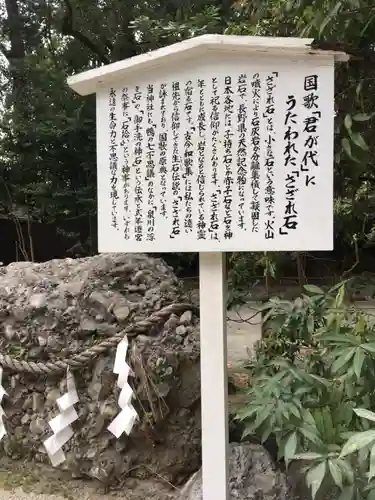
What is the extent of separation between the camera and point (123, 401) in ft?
7.55

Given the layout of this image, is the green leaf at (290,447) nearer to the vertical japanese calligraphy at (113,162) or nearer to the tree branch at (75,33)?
the vertical japanese calligraphy at (113,162)

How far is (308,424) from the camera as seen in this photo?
1656mm

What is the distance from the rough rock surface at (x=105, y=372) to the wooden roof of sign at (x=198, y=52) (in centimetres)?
102

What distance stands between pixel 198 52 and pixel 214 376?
1.23 metres

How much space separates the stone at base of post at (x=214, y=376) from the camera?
6.64 ft

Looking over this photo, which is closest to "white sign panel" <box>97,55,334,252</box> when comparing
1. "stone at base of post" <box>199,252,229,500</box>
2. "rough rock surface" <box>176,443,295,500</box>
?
"stone at base of post" <box>199,252,229,500</box>

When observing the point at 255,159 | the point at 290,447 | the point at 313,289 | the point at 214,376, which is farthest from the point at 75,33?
the point at 290,447

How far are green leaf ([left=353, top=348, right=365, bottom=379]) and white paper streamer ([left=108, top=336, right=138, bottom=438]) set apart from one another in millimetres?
1061

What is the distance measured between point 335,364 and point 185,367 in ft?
3.17

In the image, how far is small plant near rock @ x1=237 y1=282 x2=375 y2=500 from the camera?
1.51m

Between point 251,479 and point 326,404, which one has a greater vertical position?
point 326,404

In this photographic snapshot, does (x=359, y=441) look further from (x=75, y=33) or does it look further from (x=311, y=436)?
(x=75, y=33)

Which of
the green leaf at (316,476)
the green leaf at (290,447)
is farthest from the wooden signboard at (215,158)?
the green leaf at (316,476)

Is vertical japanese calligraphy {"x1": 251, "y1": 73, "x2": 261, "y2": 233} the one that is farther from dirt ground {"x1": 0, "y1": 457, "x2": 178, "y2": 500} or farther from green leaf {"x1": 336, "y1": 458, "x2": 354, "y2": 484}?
dirt ground {"x1": 0, "y1": 457, "x2": 178, "y2": 500}
